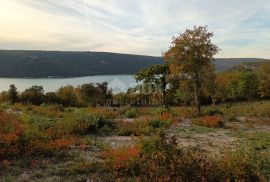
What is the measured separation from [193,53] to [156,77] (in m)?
15.9

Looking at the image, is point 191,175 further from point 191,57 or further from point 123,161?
point 191,57

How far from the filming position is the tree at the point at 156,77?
158 feet

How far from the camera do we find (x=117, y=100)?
95375 millimetres

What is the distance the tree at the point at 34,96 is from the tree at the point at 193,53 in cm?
4800

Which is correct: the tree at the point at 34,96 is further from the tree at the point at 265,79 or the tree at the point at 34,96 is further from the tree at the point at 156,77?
the tree at the point at 265,79

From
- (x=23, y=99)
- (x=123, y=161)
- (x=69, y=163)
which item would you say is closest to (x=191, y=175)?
(x=123, y=161)

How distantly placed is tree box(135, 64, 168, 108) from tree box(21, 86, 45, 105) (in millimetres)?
33575

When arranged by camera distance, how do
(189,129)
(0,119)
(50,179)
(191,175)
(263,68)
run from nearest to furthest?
(191,175), (50,179), (0,119), (189,129), (263,68)

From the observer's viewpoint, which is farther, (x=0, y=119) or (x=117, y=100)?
(x=117, y=100)

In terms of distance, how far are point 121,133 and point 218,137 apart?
595 centimetres

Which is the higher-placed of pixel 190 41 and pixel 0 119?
pixel 190 41

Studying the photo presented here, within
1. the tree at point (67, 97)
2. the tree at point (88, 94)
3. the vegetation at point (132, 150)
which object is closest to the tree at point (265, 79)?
the tree at point (88, 94)

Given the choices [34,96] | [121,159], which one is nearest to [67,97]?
[34,96]

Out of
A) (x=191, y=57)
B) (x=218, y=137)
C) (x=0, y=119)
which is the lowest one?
(x=218, y=137)
